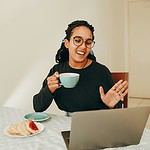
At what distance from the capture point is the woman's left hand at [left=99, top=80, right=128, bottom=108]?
1393mm

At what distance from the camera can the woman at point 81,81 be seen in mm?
1561

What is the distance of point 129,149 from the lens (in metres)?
1.06

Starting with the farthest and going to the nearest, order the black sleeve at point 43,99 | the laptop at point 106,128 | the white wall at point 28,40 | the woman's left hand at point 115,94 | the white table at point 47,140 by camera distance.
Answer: the white wall at point 28,40, the black sleeve at point 43,99, the woman's left hand at point 115,94, the white table at point 47,140, the laptop at point 106,128

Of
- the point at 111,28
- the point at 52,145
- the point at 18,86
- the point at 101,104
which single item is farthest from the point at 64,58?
the point at 111,28

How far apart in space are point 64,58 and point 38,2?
116 cm

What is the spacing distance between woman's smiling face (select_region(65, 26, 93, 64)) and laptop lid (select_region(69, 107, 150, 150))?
627mm

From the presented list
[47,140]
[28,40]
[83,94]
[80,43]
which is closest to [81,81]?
[83,94]

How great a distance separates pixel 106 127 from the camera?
1008 millimetres

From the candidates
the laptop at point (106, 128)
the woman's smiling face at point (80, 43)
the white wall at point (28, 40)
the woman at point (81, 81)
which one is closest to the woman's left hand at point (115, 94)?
the woman at point (81, 81)

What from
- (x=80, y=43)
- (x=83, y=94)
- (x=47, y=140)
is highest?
(x=80, y=43)

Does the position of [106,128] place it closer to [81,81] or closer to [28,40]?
[81,81]

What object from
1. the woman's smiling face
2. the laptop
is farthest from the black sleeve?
the laptop

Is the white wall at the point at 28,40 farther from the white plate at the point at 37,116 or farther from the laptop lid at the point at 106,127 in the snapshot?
the laptop lid at the point at 106,127

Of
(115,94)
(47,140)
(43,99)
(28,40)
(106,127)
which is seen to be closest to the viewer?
(106,127)
